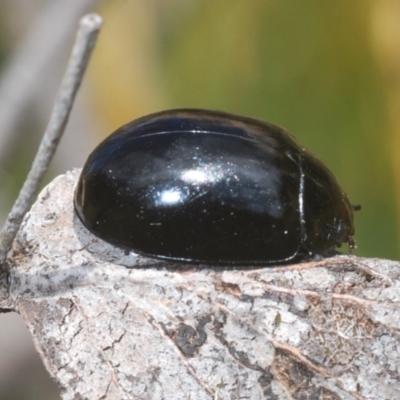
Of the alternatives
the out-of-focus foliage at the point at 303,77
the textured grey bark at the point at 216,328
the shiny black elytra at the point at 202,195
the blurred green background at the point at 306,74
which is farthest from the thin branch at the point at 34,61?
the out-of-focus foliage at the point at 303,77

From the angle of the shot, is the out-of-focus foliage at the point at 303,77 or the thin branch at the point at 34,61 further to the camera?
the out-of-focus foliage at the point at 303,77

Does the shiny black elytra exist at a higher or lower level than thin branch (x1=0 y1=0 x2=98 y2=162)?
lower

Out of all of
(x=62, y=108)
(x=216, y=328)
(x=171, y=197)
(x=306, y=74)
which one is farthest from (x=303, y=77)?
(x=62, y=108)

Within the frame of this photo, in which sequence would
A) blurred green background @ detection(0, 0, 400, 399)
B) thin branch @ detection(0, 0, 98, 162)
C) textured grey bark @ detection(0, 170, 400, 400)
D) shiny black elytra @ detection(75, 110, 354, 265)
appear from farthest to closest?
1. blurred green background @ detection(0, 0, 400, 399)
2. thin branch @ detection(0, 0, 98, 162)
3. shiny black elytra @ detection(75, 110, 354, 265)
4. textured grey bark @ detection(0, 170, 400, 400)

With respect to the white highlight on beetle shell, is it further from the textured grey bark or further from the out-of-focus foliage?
the out-of-focus foliage

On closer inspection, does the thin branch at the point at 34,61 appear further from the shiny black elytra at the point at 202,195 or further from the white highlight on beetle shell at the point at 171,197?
the white highlight on beetle shell at the point at 171,197

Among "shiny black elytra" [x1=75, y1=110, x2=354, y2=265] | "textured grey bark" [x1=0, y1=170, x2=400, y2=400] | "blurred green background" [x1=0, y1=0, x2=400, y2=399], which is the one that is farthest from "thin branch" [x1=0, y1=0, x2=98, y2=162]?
"textured grey bark" [x1=0, y1=170, x2=400, y2=400]

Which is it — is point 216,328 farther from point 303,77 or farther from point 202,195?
point 303,77
